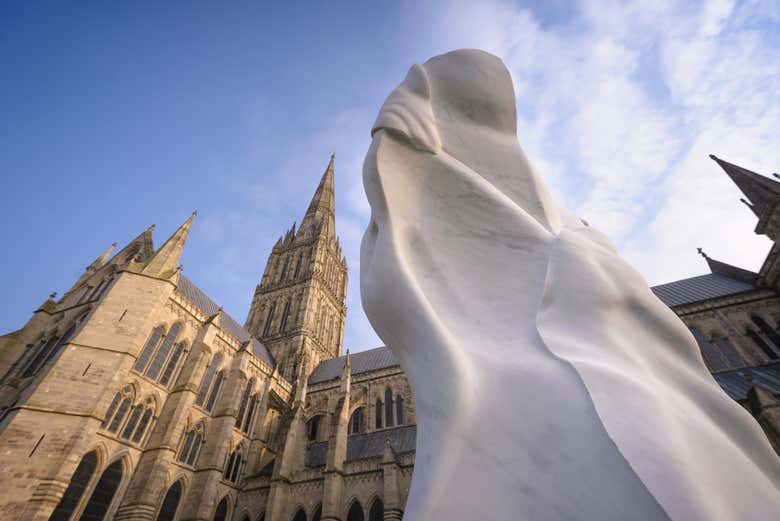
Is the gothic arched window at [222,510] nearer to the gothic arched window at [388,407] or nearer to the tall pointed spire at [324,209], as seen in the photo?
the gothic arched window at [388,407]

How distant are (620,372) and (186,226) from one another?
2211cm

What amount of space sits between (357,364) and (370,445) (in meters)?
9.36

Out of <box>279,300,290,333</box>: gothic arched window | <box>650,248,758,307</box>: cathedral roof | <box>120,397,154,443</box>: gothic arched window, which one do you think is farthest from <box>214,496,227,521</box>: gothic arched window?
<box>650,248,758,307</box>: cathedral roof

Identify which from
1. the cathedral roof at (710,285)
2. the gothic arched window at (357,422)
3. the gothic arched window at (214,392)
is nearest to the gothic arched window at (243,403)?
the gothic arched window at (214,392)

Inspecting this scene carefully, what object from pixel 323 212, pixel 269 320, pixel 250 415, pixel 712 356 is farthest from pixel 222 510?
pixel 323 212

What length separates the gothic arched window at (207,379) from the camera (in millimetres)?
18250

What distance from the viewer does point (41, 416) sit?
1173 centimetres

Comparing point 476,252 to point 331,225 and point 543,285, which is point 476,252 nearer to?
point 543,285

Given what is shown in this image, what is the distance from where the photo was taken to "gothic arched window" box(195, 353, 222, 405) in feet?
59.9

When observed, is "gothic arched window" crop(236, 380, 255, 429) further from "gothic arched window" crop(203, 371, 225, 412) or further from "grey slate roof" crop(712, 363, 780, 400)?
"grey slate roof" crop(712, 363, 780, 400)

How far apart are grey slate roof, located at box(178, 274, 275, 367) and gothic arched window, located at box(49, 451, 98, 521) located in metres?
9.08

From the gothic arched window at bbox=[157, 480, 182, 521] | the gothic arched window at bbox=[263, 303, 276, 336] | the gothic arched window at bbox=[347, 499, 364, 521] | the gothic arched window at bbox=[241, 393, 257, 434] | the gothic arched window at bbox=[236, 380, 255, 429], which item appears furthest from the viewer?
the gothic arched window at bbox=[263, 303, 276, 336]

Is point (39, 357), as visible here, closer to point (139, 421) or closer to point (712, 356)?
point (139, 421)

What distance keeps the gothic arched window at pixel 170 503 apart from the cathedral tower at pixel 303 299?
10.5 meters
